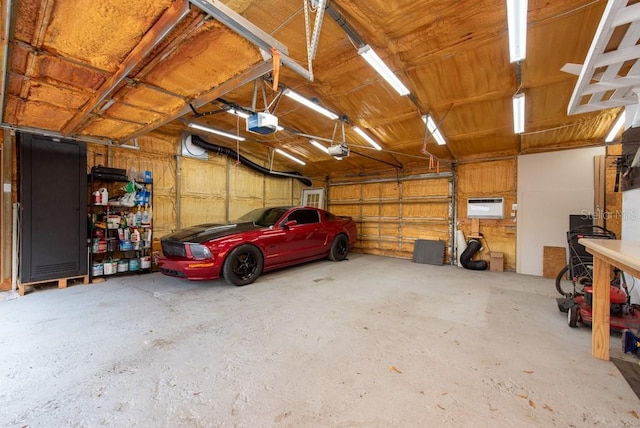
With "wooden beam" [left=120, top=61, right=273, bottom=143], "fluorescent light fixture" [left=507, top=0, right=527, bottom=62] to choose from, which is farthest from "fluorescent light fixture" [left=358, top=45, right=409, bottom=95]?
"fluorescent light fixture" [left=507, top=0, right=527, bottom=62]

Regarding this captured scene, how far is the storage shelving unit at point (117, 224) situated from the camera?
4.36 meters

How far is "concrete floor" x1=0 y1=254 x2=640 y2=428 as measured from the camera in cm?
145

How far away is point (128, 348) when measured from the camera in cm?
215

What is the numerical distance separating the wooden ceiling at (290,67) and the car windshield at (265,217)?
190 centimetres

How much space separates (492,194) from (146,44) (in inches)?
266

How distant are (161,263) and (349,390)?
3.51 metres

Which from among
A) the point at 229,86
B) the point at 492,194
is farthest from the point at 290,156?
the point at 492,194

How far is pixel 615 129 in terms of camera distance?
13.8ft

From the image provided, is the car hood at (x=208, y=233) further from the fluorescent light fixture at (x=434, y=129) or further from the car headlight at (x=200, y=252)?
the fluorescent light fixture at (x=434, y=129)

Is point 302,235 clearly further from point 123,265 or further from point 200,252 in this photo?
point 123,265

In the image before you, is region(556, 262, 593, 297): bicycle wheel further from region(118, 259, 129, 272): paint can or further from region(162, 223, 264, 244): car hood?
region(118, 259, 129, 272): paint can

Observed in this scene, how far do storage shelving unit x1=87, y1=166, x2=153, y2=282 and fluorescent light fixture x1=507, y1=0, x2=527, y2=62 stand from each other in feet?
19.0

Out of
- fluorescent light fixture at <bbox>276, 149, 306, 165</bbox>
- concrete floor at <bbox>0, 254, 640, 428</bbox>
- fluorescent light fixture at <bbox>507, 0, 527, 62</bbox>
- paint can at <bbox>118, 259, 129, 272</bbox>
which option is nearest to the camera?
concrete floor at <bbox>0, 254, 640, 428</bbox>

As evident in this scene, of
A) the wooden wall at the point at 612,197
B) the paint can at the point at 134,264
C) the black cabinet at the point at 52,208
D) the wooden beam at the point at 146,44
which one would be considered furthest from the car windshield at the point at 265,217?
the wooden wall at the point at 612,197
